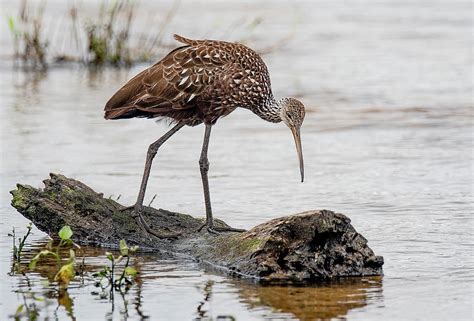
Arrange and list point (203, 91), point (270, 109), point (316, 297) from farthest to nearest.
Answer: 1. point (270, 109)
2. point (203, 91)
3. point (316, 297)

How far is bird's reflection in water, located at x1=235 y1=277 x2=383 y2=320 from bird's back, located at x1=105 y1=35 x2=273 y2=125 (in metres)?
1.80

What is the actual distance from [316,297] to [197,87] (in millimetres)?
2244

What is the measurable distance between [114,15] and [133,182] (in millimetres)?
7419

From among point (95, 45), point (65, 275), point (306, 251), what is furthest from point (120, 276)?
point (95, 45)

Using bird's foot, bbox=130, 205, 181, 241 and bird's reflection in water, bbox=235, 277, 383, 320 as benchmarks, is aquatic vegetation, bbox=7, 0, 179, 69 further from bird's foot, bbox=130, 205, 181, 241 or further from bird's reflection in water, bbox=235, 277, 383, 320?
bird's reflection in water, bbox=235, 277, 383, 320

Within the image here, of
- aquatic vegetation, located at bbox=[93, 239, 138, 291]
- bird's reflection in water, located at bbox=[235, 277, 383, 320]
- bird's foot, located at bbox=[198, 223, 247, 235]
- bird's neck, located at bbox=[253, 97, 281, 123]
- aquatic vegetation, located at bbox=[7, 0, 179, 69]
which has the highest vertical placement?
aquatic vegetation, located at bbox=[7, 0, 179, 69]

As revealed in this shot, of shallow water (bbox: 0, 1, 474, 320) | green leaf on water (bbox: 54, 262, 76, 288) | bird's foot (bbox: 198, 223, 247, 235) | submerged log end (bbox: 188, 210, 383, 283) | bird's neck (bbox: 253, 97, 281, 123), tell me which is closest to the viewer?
green leaf on water (bbox: 54, 262, 76, 288)

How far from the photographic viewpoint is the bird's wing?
9.07 m

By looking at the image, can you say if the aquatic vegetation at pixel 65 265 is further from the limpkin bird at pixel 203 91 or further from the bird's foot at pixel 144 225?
the limpkin bird at pixel 203 91

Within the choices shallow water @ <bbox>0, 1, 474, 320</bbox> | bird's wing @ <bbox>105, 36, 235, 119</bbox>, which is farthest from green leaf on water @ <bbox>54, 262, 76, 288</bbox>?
bird's wing @ <bbox>105, 36, 235, 119</bbox>

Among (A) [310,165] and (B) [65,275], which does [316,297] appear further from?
(A) [310,165]

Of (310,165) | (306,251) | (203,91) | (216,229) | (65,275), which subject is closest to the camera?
(65,275)

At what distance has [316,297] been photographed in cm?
749

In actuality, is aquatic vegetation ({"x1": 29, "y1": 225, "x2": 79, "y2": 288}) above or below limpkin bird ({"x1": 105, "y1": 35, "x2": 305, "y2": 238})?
below
